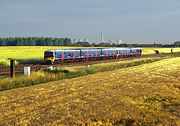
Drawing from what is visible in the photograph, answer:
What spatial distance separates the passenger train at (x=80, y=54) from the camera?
54.9 meters

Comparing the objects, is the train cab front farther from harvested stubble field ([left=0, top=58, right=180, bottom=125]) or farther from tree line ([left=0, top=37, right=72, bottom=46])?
tree line ([left=0, top=37, right=72, bottom=46])

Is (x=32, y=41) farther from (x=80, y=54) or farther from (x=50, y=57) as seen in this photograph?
(x=50, y=57)

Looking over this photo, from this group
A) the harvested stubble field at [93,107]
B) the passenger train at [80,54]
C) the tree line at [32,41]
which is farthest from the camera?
the tree line at [32,41]

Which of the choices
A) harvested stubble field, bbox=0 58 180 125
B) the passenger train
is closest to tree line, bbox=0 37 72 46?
the passenger train

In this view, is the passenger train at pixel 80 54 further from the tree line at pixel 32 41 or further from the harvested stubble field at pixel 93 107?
the tree line at pixel 32 41

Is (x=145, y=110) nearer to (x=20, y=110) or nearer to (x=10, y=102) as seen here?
(x=20, y=110)

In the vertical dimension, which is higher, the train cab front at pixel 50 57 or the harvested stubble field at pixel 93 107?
the train cab front at pixel 50 57

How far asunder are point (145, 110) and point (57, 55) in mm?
43514

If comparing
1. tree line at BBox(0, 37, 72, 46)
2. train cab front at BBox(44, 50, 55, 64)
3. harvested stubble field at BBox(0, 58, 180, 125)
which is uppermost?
tree line at BBox(0, 37, 72, 46)

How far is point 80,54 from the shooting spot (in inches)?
2427

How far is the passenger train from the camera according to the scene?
54938mm

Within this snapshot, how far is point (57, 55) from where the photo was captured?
55.7 m

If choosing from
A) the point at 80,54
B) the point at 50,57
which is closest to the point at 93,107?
the point at 50,57

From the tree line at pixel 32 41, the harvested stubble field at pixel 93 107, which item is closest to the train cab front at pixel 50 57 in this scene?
the harvested stubble field at pixel 93 107
